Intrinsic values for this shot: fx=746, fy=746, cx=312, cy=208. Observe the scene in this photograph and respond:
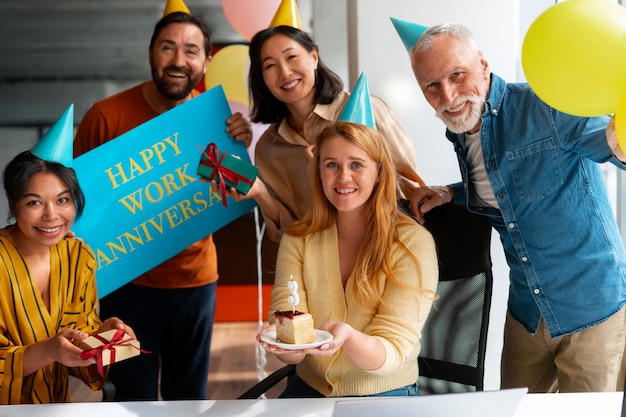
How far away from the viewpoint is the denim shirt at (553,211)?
1964 mm

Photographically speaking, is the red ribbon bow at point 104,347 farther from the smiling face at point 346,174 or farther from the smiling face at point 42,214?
the smiling face at point 346,174

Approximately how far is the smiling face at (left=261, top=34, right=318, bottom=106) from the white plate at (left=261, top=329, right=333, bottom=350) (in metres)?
0.88

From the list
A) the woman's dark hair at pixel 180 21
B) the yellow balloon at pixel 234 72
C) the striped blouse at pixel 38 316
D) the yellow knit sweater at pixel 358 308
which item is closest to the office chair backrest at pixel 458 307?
the yellow knit sweater at pixel 358 308

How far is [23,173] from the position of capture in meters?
2.00

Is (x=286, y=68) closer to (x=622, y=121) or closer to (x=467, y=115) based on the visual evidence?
(x=467, y=115)

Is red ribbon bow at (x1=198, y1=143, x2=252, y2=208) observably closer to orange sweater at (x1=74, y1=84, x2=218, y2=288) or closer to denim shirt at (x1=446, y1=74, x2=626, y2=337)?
orange sweater at (x1=74, y1=84, x2=218, y2=288)

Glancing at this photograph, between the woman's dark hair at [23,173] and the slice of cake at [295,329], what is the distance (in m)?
0.79

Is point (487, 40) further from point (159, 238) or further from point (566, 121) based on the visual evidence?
point (159, 238)

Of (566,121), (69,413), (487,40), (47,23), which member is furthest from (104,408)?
(47,23)

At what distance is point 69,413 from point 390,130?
4.10 feet

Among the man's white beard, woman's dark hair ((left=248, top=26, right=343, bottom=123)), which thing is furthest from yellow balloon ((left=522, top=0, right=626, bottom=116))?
woman's dark hair ((left=248, top=26, right=343, bottom=123))

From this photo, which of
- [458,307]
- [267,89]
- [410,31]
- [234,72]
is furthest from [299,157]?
[234,72]

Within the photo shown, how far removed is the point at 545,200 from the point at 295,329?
81 cm

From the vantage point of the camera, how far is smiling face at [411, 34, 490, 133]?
6.39 feet
